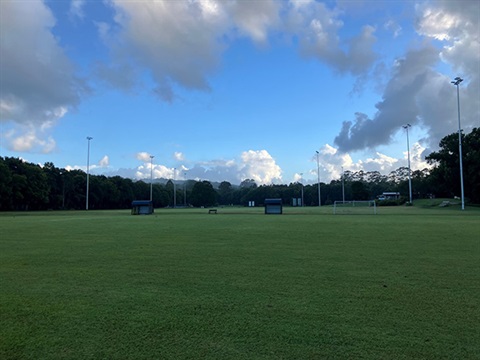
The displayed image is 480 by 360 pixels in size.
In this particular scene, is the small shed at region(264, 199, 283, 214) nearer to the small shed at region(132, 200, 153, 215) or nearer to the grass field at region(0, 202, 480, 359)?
the small shed at region(132, 200, 153, 215)

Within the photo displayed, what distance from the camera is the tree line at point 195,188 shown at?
51.8m

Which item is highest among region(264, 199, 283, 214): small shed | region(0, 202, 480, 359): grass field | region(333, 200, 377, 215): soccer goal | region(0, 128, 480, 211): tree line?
region(0, 128, 480, 211): tree line

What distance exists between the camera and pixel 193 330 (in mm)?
3676

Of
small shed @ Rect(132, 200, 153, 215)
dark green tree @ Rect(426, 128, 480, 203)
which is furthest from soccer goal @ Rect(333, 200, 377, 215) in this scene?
small shed @ Rect(132, 200, 153, 215)

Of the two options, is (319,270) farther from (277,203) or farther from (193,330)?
(277,203)

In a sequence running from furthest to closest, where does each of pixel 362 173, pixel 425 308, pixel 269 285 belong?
pixel 362 173 < pixel 269 285 < pixel 425 308

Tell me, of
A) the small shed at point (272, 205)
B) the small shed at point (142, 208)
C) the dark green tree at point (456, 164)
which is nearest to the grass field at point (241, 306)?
the small shed at point (272, 205)

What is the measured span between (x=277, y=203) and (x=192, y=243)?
25.7 meters

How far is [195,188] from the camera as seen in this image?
10356 cm

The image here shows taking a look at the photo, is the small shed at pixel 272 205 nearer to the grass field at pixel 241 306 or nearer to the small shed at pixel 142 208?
the small shed at pixel 142 208

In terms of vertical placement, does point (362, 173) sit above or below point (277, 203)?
above

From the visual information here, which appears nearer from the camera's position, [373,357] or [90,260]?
[373,357]

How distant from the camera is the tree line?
5184 cm

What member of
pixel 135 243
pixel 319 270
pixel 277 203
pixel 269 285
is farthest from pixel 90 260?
pixel 277 203
